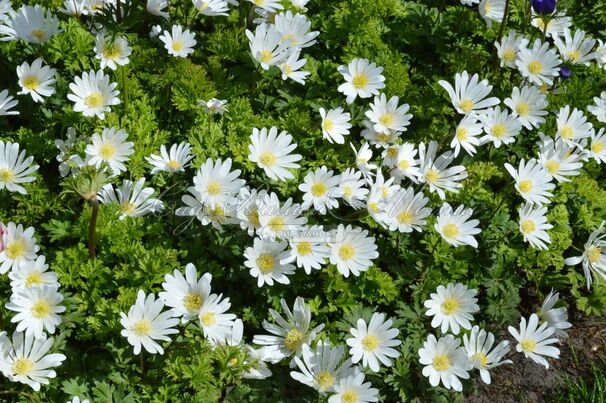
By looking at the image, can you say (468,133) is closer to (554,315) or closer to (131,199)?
(554,315)

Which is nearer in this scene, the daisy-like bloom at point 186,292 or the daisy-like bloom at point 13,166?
the daisy-like bloom at point 186,292

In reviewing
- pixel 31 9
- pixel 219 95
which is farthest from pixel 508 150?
pixel 31 9

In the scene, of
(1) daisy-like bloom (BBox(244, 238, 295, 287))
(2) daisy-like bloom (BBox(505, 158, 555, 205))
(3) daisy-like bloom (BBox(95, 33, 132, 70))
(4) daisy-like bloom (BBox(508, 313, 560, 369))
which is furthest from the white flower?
(3) daisy-like bloom (BBox(95, 33, 132, 70))

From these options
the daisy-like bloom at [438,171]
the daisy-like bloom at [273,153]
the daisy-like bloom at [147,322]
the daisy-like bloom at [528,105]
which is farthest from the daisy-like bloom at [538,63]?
the daisy-like bloom at [147,322]

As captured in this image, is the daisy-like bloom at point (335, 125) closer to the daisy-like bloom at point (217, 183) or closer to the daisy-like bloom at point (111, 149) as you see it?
the daisy-like bloom at point (217, 183)

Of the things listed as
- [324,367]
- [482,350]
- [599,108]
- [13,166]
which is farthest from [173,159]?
[599,108]
